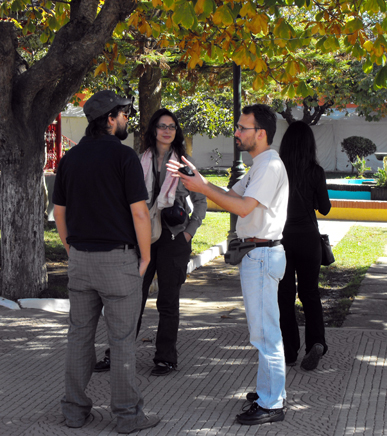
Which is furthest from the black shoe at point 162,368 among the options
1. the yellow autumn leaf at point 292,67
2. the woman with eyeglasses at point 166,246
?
the yellow autumn leaf at point 292,67

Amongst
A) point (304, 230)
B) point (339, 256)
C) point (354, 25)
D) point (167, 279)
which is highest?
point (354, 25)

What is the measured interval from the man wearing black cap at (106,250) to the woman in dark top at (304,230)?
142cm

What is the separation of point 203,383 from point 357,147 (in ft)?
96.0

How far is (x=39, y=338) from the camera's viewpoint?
5328 mm

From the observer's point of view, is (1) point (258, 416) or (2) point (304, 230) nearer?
(1) point (258, 416)

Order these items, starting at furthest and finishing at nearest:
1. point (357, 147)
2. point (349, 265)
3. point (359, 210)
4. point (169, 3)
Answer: point (357, 147), point (359, 210), point (349, 265), point (169, 3)

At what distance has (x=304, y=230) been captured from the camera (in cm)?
434

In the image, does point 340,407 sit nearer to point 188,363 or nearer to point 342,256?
point 188,363

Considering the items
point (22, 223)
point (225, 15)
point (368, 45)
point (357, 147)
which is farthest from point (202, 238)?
point (357, 147)

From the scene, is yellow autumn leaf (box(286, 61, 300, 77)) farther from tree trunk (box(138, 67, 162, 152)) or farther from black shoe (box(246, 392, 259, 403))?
black shoe (box(246, 392, 259, 403))

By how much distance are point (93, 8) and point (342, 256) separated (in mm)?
5967

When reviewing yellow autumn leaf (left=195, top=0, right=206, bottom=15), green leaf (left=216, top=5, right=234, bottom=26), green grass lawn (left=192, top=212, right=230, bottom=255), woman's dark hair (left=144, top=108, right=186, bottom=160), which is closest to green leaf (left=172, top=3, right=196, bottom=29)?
yellow autumn leaf (left=195, top=0, right=206, bottom=15)

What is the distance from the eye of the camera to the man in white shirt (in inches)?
136

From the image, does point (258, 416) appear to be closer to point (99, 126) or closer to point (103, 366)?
point (103, 366)
